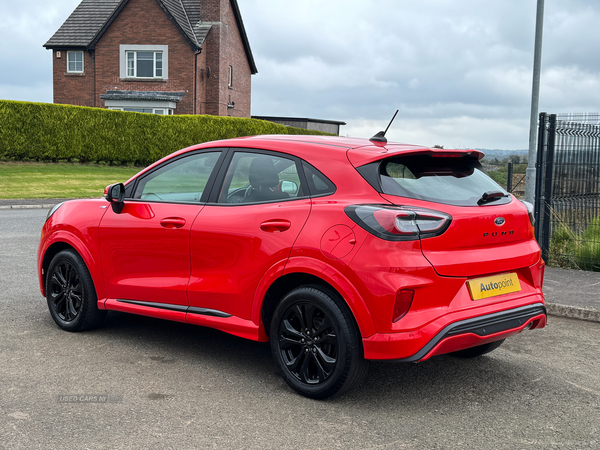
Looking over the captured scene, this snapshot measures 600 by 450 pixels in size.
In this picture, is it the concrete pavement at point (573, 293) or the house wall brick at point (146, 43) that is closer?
the concrete pavement at point (573, 293)

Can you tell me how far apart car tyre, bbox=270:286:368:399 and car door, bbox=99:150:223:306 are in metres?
0.96

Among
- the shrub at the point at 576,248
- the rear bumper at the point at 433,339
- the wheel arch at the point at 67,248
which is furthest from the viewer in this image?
the shrub at the point at 576,248

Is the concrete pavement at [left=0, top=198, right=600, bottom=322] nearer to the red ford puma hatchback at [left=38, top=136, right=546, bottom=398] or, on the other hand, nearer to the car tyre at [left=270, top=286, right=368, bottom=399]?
the red ford puma hatchback at [left=38, top=136, right=546, bottom=398]

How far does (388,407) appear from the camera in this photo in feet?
13.4

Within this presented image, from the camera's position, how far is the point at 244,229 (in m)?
4.50

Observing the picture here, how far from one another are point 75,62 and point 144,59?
13.4ft

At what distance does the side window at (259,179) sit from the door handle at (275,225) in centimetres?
19

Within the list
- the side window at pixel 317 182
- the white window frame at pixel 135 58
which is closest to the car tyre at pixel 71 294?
the side window at pixel 317 182

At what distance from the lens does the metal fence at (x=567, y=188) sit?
9.26 meters

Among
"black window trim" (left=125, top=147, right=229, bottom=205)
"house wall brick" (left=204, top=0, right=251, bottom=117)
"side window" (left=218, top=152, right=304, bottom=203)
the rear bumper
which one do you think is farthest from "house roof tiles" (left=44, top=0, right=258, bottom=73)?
the rear bumper

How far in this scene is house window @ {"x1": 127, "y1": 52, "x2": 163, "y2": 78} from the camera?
37188 mm

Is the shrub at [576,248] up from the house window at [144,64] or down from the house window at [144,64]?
down

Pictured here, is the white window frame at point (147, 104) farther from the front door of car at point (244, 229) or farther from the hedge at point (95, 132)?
the front door of car at point (244, 229)

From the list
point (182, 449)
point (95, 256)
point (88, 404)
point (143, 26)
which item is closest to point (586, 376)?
point (182, 449)
